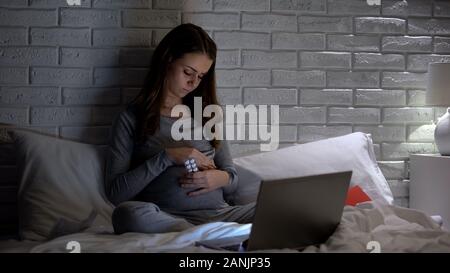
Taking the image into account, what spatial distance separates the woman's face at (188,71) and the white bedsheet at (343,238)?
66 centimetres

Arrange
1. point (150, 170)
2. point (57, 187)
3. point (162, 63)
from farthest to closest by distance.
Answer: point (162, 63), point (57, 187), point (150, 170)

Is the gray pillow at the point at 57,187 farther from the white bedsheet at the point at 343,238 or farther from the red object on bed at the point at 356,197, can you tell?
the red object on bed at the point at 356,197

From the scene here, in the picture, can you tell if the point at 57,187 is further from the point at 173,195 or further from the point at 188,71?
the point at 188,71

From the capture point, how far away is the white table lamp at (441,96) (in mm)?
2475

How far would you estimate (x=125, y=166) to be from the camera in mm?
1995

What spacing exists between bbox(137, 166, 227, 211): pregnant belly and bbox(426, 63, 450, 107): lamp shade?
1156mm

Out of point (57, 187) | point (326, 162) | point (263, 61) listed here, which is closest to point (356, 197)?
point (326, 162)

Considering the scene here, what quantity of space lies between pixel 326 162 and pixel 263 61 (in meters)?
0.54

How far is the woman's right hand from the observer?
1.91m

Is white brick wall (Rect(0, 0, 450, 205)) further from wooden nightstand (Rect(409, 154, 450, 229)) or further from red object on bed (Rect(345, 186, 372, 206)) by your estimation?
red object on bed (Rect(345, 186, 372, 206))

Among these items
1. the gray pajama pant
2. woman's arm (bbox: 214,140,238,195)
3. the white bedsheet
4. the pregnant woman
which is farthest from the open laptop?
woman's arm (bbox: 214,140,238,195)

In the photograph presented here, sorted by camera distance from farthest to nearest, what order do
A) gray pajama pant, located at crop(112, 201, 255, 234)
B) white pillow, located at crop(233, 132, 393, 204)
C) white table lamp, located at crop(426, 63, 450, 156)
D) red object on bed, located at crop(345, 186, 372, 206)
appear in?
white table lamp, located at crop(426, 63, 450, 156) → white pillow, located at crop(233, 132, 393, 204) → red object on bed, located at crop(345, 186, 372, 206) → gray pajama pant, located at crop(112, 201, 255, 234)

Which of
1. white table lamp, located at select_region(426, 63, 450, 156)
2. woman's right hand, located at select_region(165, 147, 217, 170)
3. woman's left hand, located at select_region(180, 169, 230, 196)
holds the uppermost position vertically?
white table lamp, located at select_region(426, 63, 450, 156)
